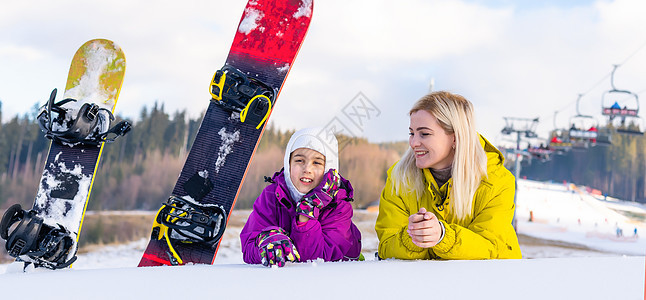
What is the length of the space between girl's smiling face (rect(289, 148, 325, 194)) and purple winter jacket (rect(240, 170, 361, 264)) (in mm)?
63

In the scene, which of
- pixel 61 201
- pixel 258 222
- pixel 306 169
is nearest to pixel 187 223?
pixel 61 201

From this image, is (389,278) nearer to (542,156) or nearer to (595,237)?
(542,156)

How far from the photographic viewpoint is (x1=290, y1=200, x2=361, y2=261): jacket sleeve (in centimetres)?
169

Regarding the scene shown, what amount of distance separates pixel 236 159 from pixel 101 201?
1779cm

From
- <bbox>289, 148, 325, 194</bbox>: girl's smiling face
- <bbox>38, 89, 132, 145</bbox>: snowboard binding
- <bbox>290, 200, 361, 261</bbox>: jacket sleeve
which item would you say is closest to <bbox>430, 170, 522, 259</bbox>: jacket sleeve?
<bbox>290, 200, 361, 261</bbox>: jacket sleeve

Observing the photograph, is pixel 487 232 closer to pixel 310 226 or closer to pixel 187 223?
pixel 310 226

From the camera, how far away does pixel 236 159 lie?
8.86ft

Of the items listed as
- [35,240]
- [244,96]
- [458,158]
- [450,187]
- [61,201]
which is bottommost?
[35,240]

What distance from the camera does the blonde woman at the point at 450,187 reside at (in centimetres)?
161

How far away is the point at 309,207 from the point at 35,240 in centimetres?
141

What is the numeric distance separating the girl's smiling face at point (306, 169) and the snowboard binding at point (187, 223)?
35.0 inches

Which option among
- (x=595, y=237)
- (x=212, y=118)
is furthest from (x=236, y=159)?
(x=595, y=237)

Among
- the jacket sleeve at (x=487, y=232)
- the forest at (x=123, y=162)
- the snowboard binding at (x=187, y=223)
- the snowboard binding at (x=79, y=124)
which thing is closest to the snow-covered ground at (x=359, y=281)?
the jacket sleeve at (x=487, y=232)

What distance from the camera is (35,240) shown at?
2.20 meters
